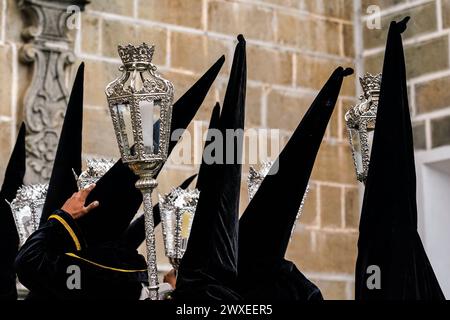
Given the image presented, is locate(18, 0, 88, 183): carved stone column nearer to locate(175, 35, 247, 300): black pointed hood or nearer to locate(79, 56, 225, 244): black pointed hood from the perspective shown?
locate(79, 56, 225, 244): black pointed hood

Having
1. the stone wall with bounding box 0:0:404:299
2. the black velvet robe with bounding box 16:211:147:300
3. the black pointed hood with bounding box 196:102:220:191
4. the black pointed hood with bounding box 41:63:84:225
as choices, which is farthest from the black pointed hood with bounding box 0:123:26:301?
the stone wall with bounding box 0:0:404:299

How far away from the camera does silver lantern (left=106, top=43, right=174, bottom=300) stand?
5.40 metres

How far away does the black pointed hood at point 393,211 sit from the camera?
5.39m

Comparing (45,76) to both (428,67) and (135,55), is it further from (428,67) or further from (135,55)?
(135,55)

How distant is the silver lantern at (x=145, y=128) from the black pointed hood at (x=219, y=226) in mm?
151

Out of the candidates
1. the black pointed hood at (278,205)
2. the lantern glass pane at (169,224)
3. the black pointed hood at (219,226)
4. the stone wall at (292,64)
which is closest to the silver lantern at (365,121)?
the black pointed hood at (278,205)

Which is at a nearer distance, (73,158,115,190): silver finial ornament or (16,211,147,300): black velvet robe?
(16,211,147,300): black velvet robe

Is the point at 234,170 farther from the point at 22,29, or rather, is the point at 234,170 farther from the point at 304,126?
the point at 22,29

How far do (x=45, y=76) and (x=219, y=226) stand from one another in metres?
2.95

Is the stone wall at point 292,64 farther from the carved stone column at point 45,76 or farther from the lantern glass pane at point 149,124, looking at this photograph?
the lantern glass pane at point 149,124

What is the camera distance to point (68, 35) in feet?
27.6

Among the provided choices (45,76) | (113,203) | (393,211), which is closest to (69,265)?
(113,203)

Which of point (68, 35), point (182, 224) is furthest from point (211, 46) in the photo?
point (182, 224)

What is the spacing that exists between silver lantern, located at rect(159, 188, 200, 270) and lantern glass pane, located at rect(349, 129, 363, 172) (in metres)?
0.65
